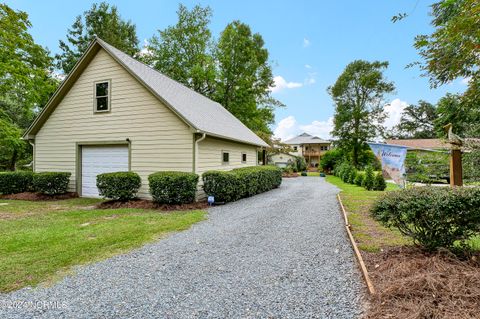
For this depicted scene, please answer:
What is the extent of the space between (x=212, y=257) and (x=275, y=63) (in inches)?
1069

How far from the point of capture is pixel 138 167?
10023 mm

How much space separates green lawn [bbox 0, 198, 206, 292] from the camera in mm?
3730

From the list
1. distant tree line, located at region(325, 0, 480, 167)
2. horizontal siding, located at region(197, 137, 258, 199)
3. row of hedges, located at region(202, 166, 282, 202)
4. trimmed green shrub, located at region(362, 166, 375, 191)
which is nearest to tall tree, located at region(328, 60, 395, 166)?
distant tree line, located at region(325, 0, 480, 167)

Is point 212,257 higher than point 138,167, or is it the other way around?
point 138,167

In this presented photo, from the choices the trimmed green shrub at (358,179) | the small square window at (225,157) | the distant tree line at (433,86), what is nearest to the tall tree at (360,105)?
the distant tree line at (433,86)

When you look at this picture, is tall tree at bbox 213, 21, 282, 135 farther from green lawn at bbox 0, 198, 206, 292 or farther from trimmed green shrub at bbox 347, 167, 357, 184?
green lawn at bbox 0, 198, 206, 292

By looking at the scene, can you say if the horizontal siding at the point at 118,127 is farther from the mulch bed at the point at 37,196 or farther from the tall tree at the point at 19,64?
the tall tree at the point at 19,64

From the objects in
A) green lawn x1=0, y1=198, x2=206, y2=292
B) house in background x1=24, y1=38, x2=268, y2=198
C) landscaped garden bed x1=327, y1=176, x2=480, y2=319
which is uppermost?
house in background x1=24, y1=38, x2=268, y2=198

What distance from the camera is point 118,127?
1043 centimetres

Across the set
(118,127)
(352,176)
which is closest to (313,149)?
(352,176)

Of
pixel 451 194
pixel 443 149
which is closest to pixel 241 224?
pixel 451 194

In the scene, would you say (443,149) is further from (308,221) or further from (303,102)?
(303,102)

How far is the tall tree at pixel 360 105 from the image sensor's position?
3127 cm

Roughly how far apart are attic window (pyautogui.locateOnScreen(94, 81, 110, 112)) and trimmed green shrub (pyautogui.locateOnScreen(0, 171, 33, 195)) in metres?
4.74
